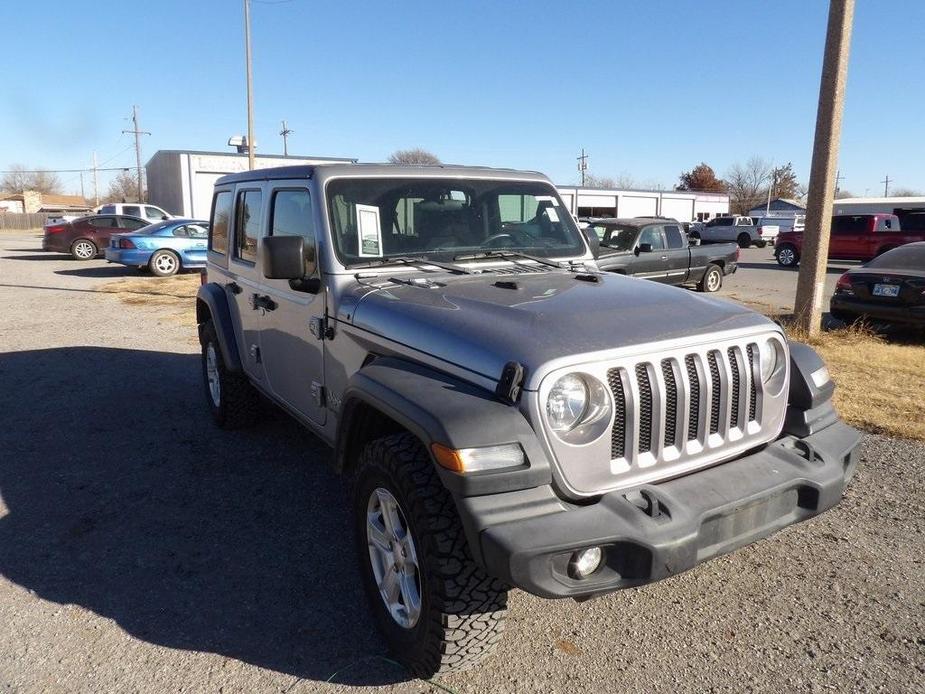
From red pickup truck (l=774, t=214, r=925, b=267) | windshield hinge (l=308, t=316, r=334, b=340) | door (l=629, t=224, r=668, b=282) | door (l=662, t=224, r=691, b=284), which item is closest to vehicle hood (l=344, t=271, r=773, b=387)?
windshield hinge (l=308, t=316, r=334, b=340)

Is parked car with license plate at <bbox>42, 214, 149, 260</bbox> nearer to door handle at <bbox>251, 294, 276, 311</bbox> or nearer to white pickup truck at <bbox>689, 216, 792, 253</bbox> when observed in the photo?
door handle at <bbox>251, 294, 276, 311</bbox>

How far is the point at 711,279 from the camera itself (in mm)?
15430

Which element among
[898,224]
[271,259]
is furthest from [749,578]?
[898,224]

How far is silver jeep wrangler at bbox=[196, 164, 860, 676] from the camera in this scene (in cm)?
227

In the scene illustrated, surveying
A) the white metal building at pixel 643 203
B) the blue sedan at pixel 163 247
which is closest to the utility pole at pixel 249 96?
the blue sedan at pixel 163 247

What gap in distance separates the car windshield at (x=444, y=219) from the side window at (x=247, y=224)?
112 centimetres

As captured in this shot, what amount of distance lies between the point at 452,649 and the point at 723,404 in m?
1.41

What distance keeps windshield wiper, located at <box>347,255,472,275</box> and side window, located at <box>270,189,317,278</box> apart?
0.91ft

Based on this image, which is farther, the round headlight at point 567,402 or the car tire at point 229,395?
the car tire at point 229,395

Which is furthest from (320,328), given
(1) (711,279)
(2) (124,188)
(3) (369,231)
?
(2) (124,188)

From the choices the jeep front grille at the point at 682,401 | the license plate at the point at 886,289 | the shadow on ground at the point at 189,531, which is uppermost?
the jeep front grille at the point at 682,401

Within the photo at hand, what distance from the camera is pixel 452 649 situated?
250 cm

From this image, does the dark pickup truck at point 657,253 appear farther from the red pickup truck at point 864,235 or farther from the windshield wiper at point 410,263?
the windshield wiper at point 410,263

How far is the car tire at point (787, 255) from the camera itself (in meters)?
23.9
